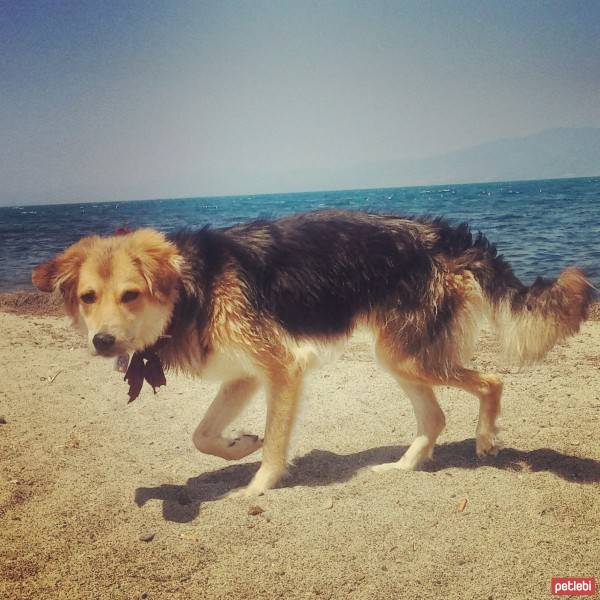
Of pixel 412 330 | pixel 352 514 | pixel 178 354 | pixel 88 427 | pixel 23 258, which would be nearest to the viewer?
pixel 352 514

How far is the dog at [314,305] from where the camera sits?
3.37m

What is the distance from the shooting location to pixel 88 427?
4516 mm

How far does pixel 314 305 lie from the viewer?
3.68m

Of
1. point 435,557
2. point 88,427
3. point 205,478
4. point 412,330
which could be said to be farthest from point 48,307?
point 435,557

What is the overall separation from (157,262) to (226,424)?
129 cm

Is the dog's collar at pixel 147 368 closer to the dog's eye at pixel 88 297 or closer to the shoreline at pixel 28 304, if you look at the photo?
A: the dog's eye at pixel 88 297

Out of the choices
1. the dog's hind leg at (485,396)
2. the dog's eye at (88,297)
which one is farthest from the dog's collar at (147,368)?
the dog's hind leg at (485,396)

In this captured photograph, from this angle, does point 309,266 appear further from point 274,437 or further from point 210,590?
point 210,590

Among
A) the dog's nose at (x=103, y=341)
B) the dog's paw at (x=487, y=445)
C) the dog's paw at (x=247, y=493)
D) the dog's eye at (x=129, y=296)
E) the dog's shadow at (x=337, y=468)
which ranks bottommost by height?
the dog's shadow at (x=337, y=468)

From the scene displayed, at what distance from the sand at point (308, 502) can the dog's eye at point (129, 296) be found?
129 cm

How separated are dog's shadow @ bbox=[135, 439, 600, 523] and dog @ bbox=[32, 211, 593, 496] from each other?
19cm

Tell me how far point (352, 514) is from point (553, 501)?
4.03 ft

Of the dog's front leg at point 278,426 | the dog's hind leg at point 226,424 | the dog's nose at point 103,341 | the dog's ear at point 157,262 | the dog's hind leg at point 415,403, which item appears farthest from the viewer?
the dog's hind leg at point 415,403

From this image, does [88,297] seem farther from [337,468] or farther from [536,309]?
[536,309]
